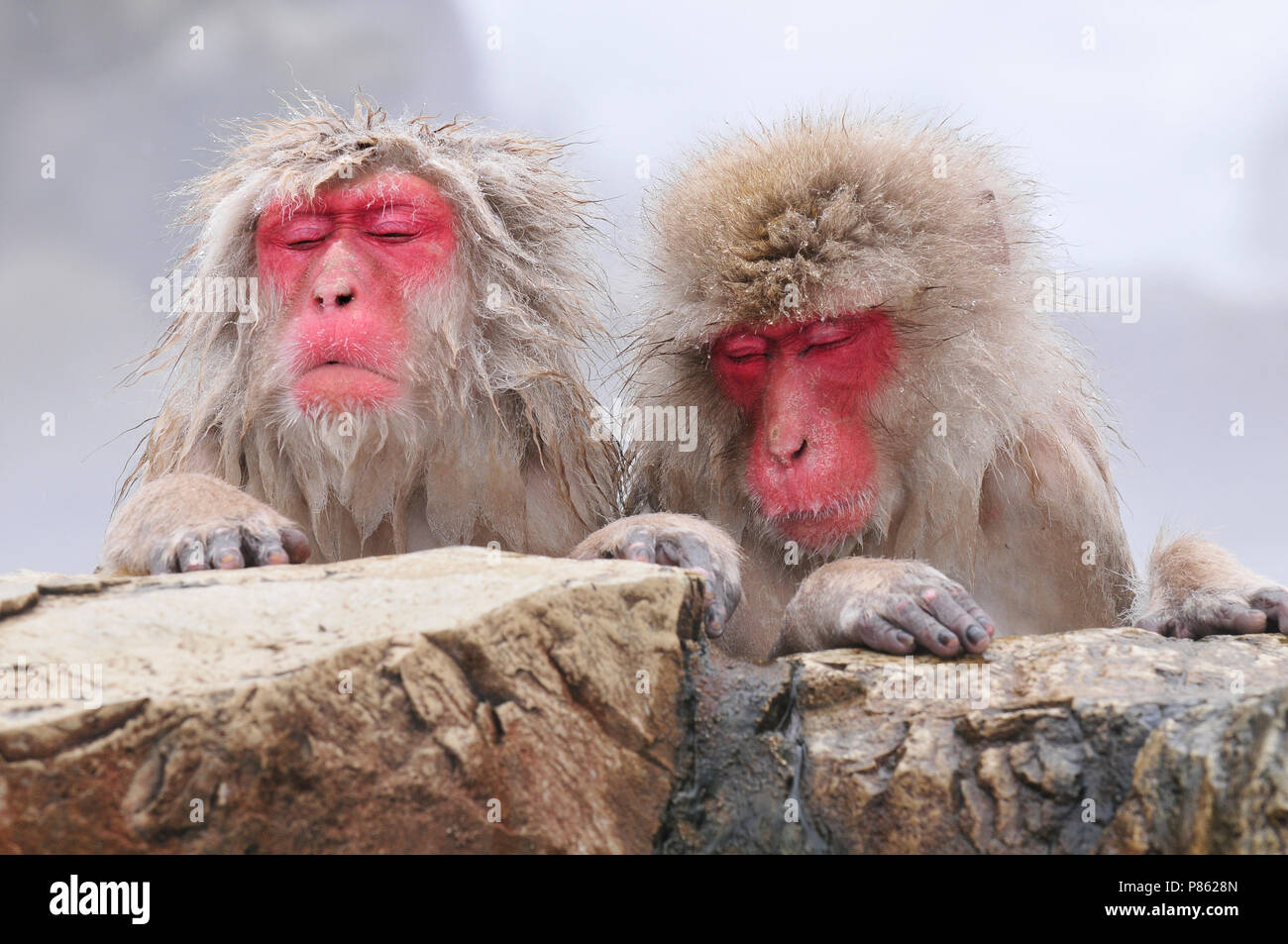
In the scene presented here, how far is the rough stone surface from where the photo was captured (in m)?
2.09

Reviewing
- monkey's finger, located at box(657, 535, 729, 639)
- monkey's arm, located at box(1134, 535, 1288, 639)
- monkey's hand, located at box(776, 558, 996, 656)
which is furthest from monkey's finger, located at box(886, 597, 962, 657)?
monkey's arm, located at box(1134, 535, 1288, 639)

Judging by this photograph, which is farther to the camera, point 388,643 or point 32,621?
point 32,621

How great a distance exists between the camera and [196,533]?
3.13 meters

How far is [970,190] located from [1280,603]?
1.42 meters

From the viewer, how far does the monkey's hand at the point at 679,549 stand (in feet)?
10.5

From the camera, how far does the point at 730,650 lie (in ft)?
12.3

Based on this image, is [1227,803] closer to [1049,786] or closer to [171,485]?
[1049,786]

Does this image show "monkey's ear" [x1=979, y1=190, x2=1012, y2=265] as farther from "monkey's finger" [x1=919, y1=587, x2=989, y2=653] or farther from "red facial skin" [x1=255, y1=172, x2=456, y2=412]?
"red facial skin" [x1=255, y1=172, x2=456, y2=412]

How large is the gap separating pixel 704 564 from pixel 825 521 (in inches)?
19.5

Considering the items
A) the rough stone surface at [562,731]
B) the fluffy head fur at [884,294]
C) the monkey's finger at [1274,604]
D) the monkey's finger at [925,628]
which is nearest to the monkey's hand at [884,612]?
the monkey's finger at [925,628]

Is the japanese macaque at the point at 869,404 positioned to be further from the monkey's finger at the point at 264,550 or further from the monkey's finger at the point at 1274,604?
the monkey's finger at the point at 264,550

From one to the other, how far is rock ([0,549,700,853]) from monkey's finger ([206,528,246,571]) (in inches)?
15.0
